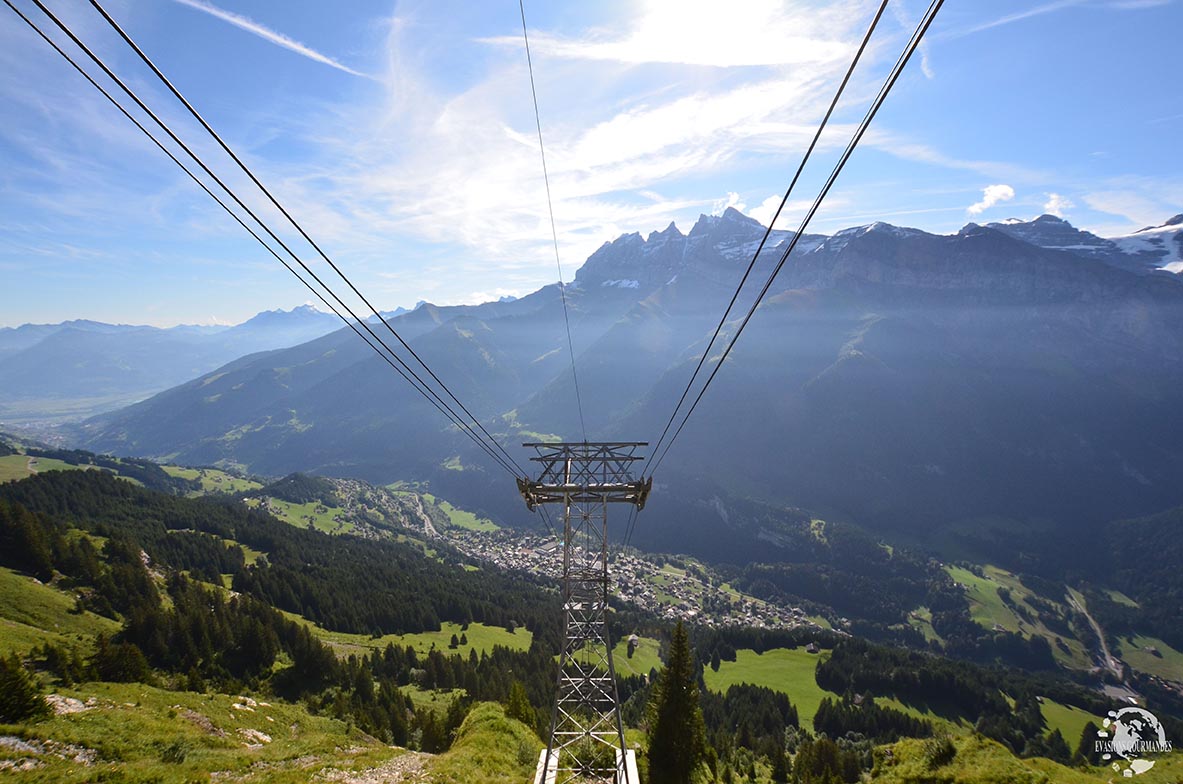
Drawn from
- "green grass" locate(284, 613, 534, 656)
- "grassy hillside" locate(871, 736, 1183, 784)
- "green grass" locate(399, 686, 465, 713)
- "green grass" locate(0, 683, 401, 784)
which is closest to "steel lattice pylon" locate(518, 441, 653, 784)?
"green grass" locate(0, 683, 401, 784)

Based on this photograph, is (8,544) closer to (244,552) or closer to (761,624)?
(244,552)

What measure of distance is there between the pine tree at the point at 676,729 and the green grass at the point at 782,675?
83826 millimetres

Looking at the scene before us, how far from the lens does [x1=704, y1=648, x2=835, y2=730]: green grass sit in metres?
112

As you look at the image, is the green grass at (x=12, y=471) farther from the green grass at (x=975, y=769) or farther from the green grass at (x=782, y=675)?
the green grass at (x=975, y=769)

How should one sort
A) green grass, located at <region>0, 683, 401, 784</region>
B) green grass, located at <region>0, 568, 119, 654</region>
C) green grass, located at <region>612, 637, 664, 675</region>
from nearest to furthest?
green grass, located at <region>0, 683, 401, 784</region>
green grass, located at <region>0, 568, 119, 654</region>
green grass, located at <region>612, 637, 664, 675</region>

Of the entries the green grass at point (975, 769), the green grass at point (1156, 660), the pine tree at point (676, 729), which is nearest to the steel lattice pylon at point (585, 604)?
the pine tree at point (676, 729)

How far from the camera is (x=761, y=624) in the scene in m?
192

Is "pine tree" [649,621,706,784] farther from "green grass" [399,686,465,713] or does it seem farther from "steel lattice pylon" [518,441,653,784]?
"green grass" [399,686,465,713]

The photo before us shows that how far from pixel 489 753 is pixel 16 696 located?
26.2 m

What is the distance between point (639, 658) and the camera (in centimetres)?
12838

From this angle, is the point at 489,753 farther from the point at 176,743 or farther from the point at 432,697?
the point at 432,697

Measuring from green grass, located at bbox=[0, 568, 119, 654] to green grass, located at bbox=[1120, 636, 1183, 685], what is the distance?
29568cm

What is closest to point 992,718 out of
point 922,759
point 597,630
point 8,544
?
point 922,759

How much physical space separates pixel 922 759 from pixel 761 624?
172 m
